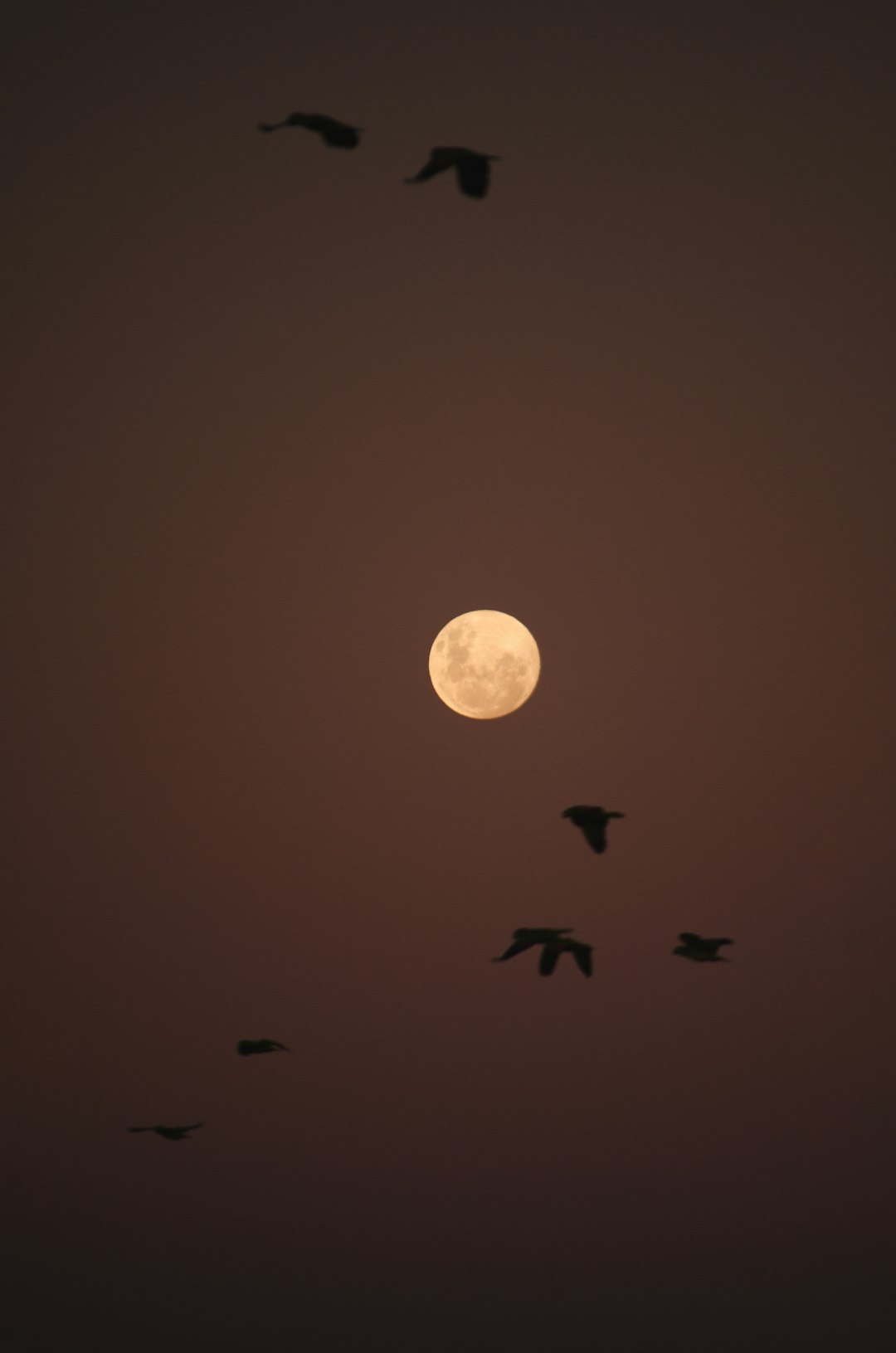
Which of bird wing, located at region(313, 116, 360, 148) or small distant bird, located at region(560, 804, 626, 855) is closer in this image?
bird wing, located at region(313, 116, 360, 148)

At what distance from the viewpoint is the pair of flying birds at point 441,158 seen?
6.20 metres

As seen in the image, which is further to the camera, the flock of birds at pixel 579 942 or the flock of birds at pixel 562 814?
the flock of birds at pixel 579 942

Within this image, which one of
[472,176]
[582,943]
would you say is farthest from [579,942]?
[472,176]

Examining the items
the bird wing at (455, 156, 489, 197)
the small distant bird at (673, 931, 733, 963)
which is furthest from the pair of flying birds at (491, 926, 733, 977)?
the bird wing at (455, 156, 489, 197)

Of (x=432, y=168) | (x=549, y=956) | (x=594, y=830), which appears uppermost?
(x=432, y=168)

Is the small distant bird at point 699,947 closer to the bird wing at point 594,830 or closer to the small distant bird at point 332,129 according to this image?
the bird wing at point 594,830

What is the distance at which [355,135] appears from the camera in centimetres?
638

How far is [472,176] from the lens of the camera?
668 cm

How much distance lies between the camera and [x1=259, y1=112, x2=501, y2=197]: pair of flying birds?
6.20 metres

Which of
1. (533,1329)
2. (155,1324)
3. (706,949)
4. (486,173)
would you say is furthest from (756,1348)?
(486,173)

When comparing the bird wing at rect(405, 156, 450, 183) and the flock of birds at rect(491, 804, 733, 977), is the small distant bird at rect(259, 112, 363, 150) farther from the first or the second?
the flock of birds at rect(491, 804, 733, 977)

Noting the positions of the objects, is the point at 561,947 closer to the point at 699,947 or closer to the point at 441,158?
the point at 699,947

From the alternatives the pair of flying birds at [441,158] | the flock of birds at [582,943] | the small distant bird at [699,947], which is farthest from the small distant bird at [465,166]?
the small distant bird at [699,947]

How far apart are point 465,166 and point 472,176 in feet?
0.21
